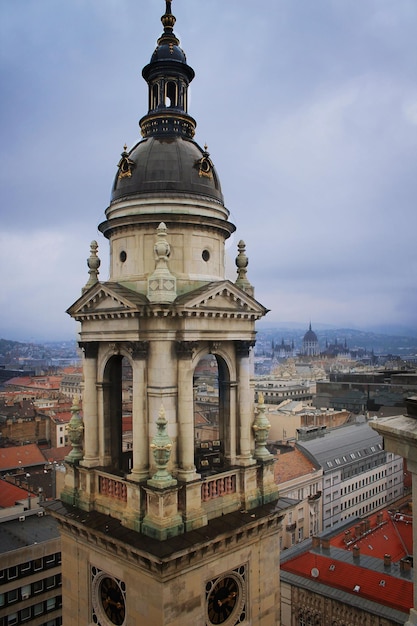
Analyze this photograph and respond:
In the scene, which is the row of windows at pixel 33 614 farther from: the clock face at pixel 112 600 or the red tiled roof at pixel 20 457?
the red tiled roof at pixel 20 457

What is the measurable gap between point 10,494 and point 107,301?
1819 inches

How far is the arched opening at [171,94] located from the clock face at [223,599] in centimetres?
1717

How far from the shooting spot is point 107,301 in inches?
750

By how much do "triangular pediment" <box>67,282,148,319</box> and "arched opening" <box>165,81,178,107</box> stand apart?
7610 mm

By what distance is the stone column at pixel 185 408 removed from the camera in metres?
17.6

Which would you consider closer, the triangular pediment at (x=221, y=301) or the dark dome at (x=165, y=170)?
the triangular pediment at (x=221, y=301)

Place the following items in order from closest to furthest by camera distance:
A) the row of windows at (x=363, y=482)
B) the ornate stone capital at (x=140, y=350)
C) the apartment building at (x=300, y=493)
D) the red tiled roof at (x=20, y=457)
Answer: the ornate stone capital at (x=140, y=350), the apartment building at (x=300, y=493), the red tiled roof at (x=20, y=457), the row of windows at (x=363, y=482)

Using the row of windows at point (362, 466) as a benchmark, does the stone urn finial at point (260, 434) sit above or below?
above

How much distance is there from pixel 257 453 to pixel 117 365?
623 centimetres

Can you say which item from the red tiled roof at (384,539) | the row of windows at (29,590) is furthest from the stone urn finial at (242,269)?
the red tiled roof at (384,539)

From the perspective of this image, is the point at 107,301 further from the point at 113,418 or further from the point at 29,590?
the point at 29,590

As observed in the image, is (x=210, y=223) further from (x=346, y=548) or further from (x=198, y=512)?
(x=346, y=548)

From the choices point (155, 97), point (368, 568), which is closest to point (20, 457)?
point (368, 568)

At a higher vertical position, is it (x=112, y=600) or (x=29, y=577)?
(x=112, y=600)
